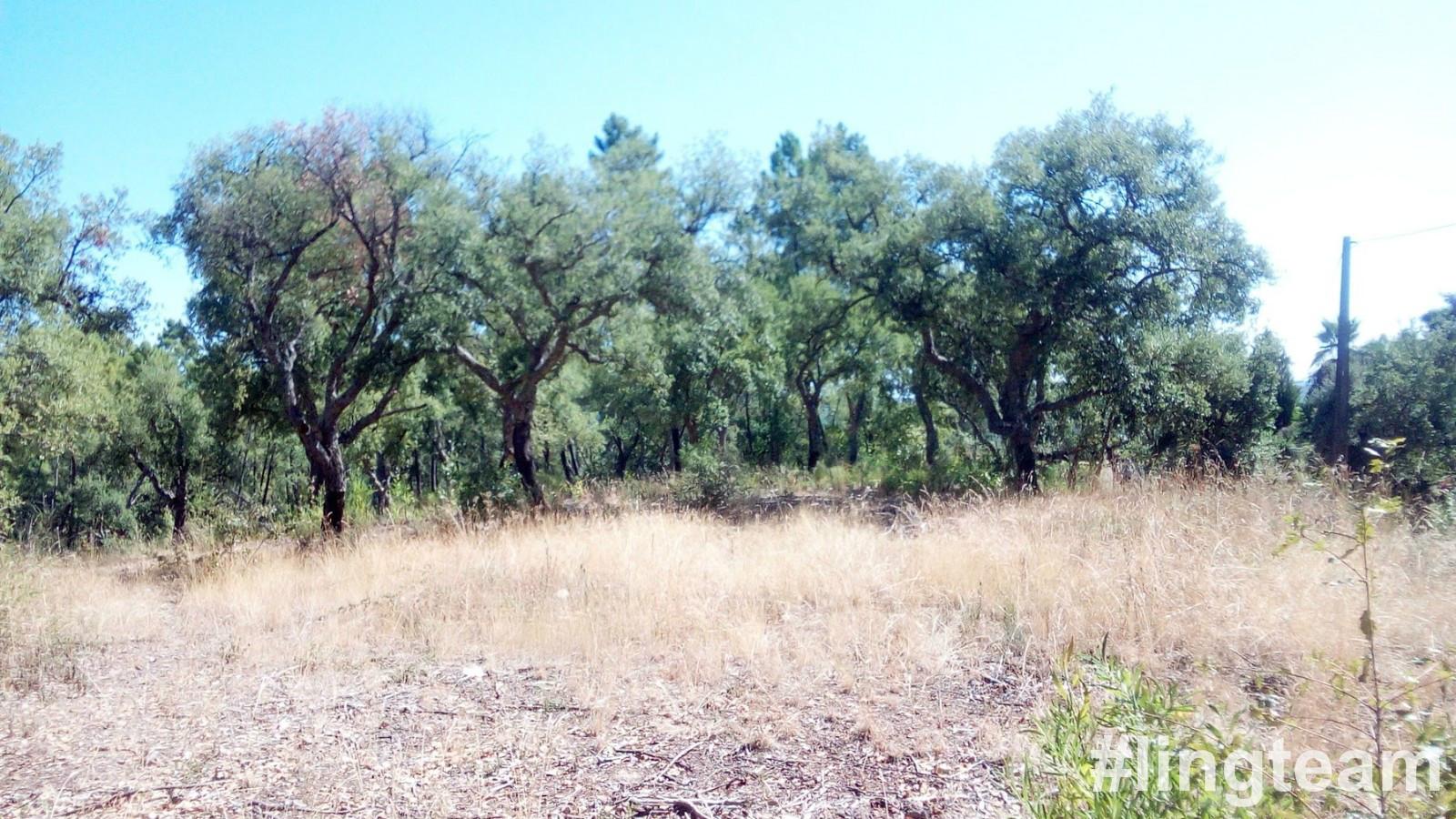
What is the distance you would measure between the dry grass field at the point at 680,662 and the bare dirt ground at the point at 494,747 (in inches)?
0.6

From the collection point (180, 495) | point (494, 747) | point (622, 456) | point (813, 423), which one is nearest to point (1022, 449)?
point (813, 423)

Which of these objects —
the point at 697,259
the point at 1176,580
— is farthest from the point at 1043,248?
the point at 1176,580

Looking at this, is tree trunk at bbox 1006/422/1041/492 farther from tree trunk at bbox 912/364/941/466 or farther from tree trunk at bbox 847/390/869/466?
tree trunk at bbox 847/390/869/466

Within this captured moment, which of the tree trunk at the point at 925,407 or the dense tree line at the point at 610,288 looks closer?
the dense tree line at the point at 610,288

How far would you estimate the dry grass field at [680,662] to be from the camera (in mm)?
3121

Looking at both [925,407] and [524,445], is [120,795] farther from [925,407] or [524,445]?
[925,407]

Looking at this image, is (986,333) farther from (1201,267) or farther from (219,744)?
(219,744)

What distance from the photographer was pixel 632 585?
5.95 metres

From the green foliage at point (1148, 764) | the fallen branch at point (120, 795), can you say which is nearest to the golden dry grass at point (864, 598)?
the green foliage at point (1148, 764)

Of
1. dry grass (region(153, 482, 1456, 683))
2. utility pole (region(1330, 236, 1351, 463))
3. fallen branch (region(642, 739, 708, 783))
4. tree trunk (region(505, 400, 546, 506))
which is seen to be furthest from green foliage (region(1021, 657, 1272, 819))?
utility pole (region(1330, 236, 1351, 463))

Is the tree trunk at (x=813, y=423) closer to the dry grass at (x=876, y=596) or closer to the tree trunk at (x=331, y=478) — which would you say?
the tree trunk at (x=331, y=478)

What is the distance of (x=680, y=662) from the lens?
442 cm

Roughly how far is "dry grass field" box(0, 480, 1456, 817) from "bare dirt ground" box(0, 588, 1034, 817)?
0.02 metres

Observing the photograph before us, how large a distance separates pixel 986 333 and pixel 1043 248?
1.92m
